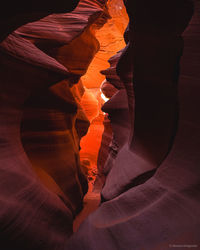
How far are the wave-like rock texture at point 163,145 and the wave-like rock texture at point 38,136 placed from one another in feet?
1.37

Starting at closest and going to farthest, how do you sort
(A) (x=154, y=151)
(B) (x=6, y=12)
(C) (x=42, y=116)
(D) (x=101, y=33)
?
(B) (x=6, y=12)
(A) (x=154, y=151)
(C) (x=42, y=116)
(D) (x=101, y=33)

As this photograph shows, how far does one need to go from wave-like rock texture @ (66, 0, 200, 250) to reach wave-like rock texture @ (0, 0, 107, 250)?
1.37 feet

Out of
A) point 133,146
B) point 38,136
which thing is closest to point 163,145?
point 133,146

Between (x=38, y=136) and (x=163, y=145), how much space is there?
1939mm

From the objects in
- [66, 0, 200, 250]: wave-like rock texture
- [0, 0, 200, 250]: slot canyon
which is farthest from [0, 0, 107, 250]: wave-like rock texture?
[66, 0, 200, 250]: wave-like rock texture

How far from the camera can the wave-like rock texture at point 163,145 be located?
3.56 feet

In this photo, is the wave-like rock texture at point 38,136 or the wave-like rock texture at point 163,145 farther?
the wave-like rock texture at point 38,136

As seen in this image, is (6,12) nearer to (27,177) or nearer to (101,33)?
(27,177)

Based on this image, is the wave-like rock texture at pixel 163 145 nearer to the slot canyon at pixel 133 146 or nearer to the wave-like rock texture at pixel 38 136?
the slot canyon at pixel 133 146

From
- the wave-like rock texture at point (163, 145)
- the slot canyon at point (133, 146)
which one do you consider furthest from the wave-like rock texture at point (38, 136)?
the wave-like rock texture at point (163, 145)

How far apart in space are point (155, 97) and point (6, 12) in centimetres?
154

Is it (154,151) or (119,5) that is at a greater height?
(119,5)

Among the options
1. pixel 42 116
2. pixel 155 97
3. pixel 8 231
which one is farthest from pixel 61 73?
pixel 8 231

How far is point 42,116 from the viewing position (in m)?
2.56
